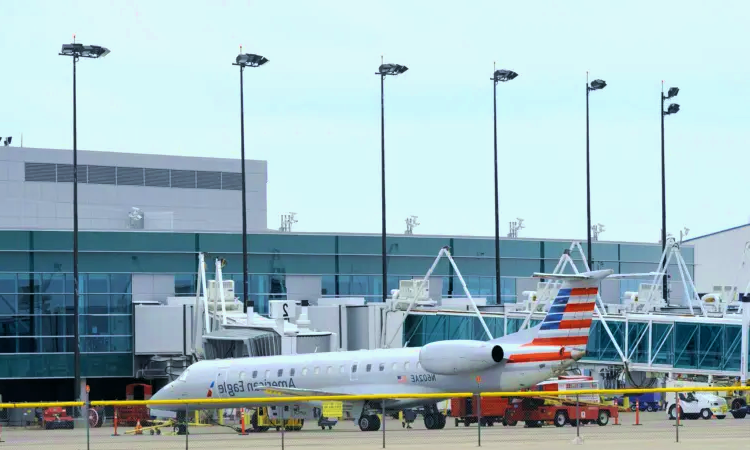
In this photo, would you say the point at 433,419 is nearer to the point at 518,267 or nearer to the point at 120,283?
the point at 120,283

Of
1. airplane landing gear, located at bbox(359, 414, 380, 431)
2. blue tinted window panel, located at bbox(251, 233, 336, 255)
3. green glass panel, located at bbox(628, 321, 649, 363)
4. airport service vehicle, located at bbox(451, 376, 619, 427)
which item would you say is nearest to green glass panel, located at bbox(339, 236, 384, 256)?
blue tinted window panel, located at bbox(251, 233, 336, 255)

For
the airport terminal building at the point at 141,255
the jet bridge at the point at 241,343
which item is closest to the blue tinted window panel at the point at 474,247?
the airport terminal building at the point at 141,255

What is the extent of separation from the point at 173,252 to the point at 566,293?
115 feet

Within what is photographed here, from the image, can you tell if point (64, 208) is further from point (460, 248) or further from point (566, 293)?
point (566, 293)

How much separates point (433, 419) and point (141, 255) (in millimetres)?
38975

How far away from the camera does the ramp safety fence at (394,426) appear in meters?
34.8

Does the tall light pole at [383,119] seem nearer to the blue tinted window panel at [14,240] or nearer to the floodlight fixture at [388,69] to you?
the floodlight fixture at [388,69]

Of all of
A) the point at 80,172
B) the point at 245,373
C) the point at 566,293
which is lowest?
the point at 245,373

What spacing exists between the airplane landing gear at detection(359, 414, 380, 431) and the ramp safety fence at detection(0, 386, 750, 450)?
3 centimetres

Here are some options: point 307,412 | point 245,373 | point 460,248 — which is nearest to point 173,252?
point 460,248

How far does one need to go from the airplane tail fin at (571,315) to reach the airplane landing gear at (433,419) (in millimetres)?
7076

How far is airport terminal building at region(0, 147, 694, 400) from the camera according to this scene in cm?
7362

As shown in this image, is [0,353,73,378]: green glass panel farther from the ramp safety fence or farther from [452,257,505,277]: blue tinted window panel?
[452,257,505,277]: blue tinted window panel

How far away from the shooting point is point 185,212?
307ft
